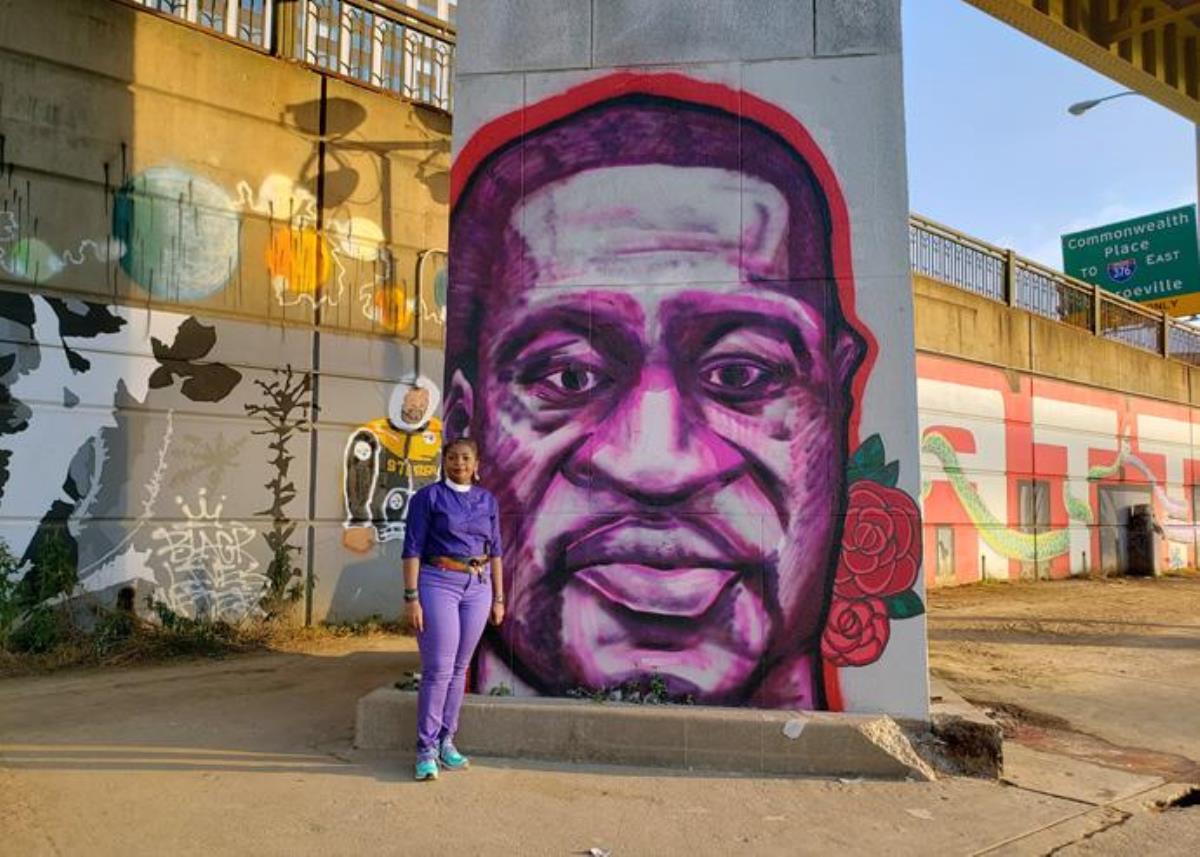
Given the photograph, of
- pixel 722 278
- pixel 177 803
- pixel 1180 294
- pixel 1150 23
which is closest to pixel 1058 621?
pixel 1150 23

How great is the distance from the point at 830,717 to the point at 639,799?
44.6 inches

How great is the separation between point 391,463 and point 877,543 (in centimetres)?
606

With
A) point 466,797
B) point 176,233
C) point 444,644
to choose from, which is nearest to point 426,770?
point 466,797

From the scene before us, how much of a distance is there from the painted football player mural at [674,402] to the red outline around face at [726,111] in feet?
0.04

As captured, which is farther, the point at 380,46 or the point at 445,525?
the point at 380,46

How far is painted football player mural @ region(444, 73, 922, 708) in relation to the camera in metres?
5.26

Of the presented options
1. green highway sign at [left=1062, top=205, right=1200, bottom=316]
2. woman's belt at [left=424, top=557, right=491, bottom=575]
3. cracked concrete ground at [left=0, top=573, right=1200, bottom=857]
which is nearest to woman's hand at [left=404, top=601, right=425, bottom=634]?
woman's belt at [left=424, top=557, right=491, bottom=575]

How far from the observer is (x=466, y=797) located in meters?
4.48

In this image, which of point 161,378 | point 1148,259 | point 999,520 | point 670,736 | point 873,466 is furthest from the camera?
point 1148,259

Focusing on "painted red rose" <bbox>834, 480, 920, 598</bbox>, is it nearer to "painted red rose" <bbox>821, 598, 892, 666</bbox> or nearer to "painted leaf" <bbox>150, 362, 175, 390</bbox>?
"painted red rose" <bbox>821, 598, 892, 666</bbox>

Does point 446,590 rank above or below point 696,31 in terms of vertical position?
below

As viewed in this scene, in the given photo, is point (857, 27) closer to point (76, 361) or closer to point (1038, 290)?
point (76, 361)

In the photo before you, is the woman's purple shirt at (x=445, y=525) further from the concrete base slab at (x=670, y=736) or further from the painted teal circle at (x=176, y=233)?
the painted teal circle at (x=176, y=233)

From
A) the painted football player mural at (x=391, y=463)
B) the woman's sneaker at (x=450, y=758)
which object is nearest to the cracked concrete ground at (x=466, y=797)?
the woman's sneaker at (x=450, y=758)
